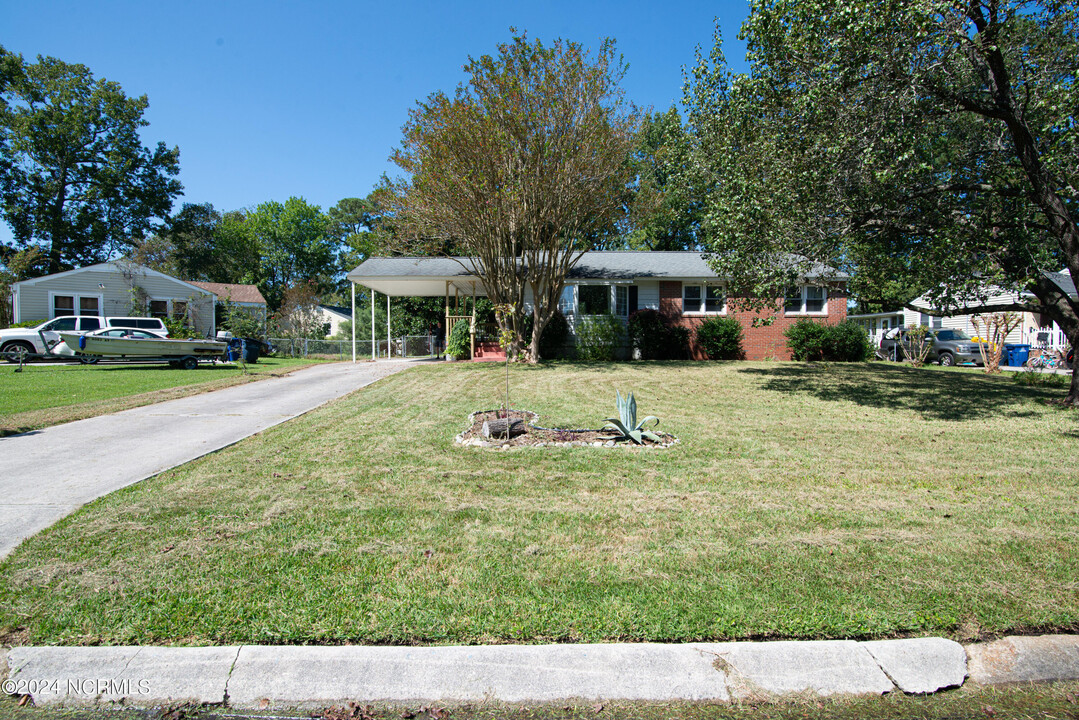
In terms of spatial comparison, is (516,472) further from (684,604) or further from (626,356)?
(626,356)

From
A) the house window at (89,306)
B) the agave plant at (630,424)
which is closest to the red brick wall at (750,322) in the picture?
the agave plant at (630,424)

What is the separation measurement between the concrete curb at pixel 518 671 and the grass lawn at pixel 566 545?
0.39 feet

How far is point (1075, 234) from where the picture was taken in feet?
30.0

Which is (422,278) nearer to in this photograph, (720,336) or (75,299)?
(720,336)

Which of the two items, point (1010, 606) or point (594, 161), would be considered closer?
point (1010, 606)

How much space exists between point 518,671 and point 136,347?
20414 mm

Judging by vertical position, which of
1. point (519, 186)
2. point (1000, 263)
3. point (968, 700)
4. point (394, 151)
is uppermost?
point (394, 151)

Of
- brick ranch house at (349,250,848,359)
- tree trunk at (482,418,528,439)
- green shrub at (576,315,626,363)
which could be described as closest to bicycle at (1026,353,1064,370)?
brick ranch house at (349,250,848,359)

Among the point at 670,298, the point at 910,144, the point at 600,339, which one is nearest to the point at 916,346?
the point at 670,298

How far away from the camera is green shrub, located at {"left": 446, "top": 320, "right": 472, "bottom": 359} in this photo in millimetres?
19641

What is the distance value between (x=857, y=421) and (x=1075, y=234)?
17.4ft

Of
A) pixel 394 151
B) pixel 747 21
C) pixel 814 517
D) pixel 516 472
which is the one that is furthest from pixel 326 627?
pixel 394 151

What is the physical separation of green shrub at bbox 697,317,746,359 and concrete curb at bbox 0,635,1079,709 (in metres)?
17.4

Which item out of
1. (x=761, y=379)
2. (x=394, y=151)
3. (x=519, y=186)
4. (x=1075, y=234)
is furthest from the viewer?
(x=394, y=151)
